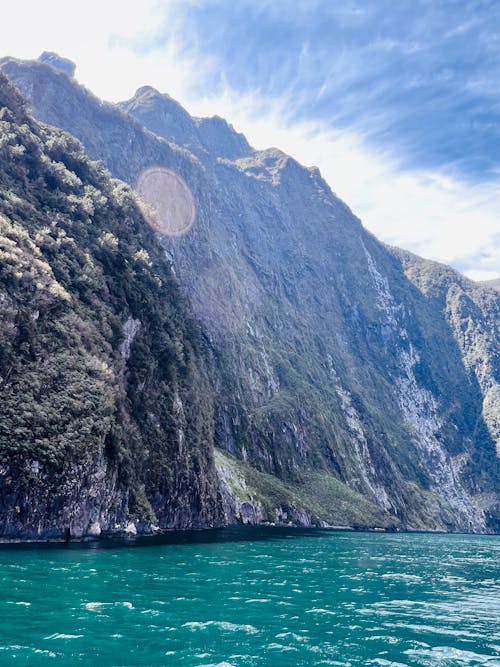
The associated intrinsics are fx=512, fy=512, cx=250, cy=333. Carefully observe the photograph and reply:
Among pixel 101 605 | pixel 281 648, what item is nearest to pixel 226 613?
pixel 281 648

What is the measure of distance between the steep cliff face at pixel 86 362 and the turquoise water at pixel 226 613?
8933 millimetres

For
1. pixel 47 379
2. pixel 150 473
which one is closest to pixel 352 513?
pixel 150 473

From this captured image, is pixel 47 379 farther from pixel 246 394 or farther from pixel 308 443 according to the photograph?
pixel 308 443

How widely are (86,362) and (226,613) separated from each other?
43008 mm

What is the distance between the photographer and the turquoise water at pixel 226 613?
60.8 feet

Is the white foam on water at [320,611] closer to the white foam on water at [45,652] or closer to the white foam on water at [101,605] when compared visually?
the white foam on water at [101,605]

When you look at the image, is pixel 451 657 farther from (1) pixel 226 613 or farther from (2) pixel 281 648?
(1) pixel 226 613

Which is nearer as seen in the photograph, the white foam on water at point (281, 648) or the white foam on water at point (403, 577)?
the white foam on water at point (281, 648)

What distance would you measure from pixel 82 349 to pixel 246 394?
109 meters

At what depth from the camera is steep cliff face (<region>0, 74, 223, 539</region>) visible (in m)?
50.2

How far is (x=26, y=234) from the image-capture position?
68.5m

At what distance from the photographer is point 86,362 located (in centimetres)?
6228

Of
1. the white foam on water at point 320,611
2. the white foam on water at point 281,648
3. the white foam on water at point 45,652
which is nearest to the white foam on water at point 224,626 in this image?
the white foam on water at point 281,648

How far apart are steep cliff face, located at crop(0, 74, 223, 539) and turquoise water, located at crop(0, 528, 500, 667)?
8933mm
